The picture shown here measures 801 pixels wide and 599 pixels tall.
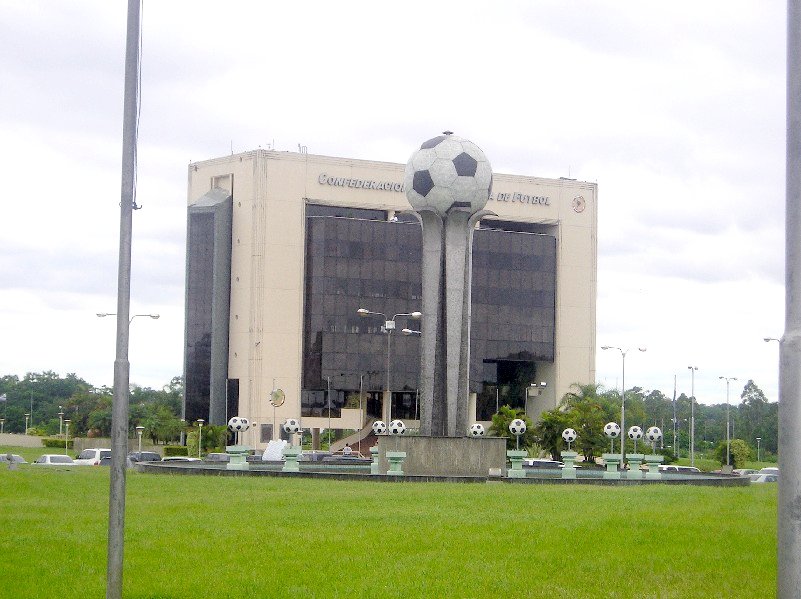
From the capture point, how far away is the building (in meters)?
98.9

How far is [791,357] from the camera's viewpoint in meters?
9.01

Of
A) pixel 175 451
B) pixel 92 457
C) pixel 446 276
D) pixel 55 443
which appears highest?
pixel 446 276

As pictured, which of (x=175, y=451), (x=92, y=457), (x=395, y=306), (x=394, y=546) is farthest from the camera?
(x=395, y=306)

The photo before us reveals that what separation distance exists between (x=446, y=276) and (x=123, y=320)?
88.5ft

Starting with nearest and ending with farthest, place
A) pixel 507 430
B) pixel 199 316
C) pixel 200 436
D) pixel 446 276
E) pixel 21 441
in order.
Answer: pixel 446 276
pixel 507 430
pixel 200 436
pixel 199 316
pixel 21 441

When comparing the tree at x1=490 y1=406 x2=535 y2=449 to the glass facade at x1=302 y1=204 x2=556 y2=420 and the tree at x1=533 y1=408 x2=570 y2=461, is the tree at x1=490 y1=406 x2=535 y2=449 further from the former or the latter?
the glass facade at x1=302 y1=204 x2=556 y2=420

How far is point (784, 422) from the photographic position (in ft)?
29.6

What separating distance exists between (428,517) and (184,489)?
404 inches

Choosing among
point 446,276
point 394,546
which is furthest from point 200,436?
point 394,546

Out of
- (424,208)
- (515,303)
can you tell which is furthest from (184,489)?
(515,303)

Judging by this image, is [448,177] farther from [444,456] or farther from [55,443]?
[55,443]

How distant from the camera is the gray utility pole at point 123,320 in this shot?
12156 millimetres

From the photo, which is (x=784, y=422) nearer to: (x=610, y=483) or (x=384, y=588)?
(x=384, y=588)

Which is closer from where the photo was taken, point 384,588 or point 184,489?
point 384,588
